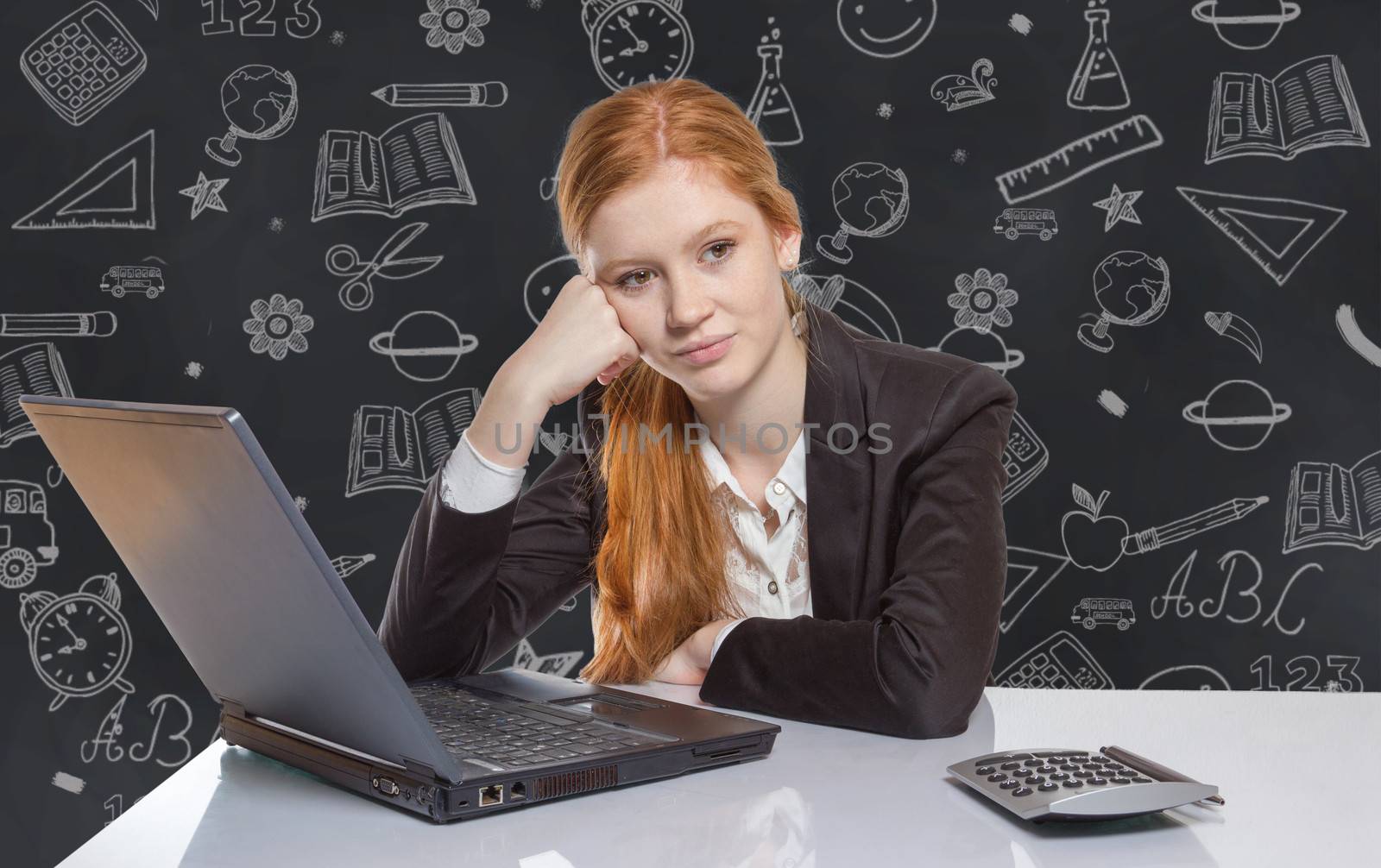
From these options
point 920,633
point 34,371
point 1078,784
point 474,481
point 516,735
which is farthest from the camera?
point 34,371

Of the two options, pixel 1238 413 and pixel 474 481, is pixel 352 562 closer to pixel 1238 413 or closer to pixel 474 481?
pixel 474 481

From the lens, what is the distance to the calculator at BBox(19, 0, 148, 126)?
2746 mm

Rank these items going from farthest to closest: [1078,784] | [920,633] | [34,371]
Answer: [34,371]
[920,633]
[1078,784]

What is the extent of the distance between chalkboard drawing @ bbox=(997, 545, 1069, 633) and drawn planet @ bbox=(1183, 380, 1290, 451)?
17.2 inches

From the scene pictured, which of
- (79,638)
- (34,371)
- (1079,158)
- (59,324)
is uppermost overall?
(1079,158)

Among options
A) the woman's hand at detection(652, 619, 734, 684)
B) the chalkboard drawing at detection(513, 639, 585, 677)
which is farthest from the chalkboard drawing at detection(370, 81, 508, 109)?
the woman's hand at detection(652, 619, 734, 684)

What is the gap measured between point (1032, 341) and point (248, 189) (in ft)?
6.01

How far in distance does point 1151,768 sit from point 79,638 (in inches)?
Result: 105

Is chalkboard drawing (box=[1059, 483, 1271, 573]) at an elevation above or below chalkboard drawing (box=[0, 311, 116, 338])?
below

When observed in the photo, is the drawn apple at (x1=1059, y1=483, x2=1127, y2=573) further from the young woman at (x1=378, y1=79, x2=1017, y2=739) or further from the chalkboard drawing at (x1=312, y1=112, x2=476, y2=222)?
the chalkboard drawing at (x1=312, y1=112, x2=476, y2=222)

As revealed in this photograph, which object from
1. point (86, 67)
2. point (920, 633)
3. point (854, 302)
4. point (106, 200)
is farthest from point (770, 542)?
point (86, 67)

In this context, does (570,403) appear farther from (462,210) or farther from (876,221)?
(876,221)

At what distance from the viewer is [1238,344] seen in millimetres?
2662

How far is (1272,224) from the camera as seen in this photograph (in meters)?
2.65
